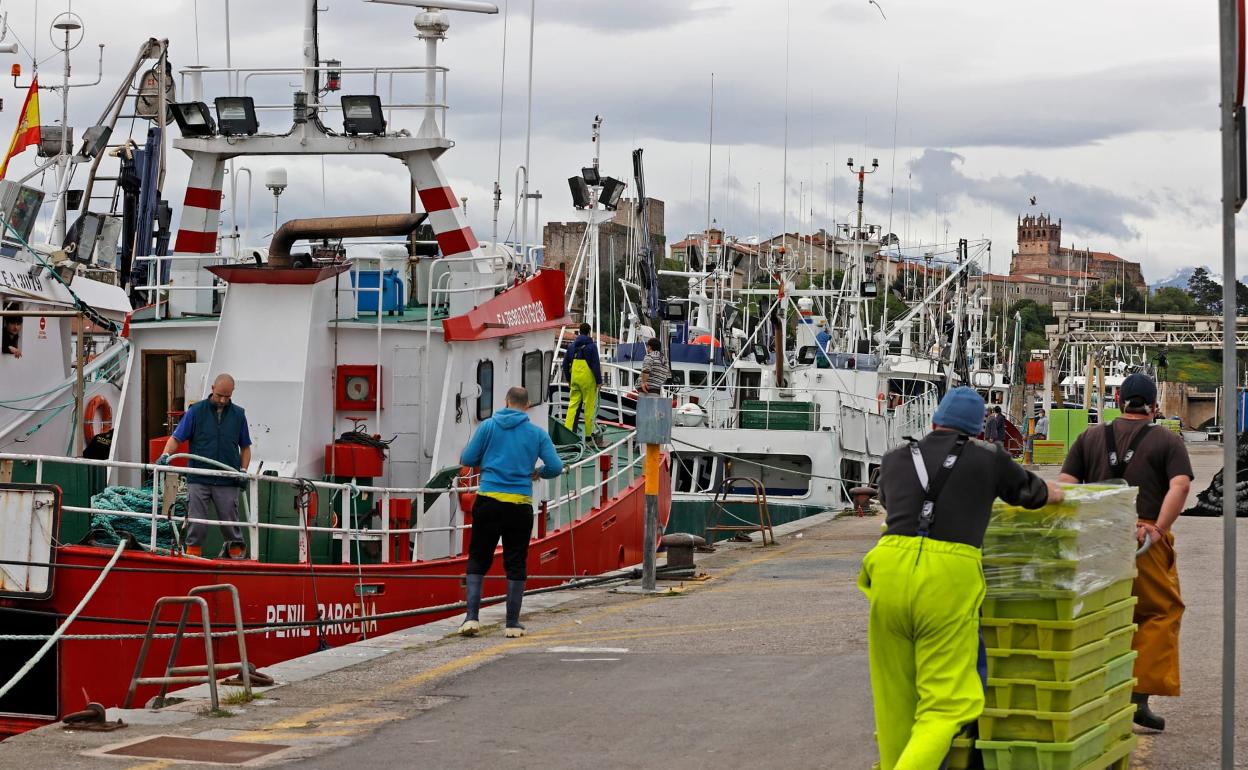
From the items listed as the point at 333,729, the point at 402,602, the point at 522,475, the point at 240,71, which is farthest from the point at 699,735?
the point at 240,71

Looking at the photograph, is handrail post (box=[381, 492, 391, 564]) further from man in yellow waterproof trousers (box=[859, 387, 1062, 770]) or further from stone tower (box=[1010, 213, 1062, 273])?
stone tower (box=[1010, 213, 1062, 273])

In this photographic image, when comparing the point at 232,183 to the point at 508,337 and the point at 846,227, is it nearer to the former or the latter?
the point at 508,337

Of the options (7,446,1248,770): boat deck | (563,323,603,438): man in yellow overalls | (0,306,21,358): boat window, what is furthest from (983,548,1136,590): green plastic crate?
(563,323,603,438): man in yellow overalls

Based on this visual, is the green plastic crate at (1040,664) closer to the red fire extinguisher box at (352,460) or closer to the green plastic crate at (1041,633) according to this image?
the green plastic crate at (1041,633)

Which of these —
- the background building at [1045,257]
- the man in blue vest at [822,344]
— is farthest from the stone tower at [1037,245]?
the man in blue vest at [822,344]

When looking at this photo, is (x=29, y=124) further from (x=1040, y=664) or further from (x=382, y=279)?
(x=1040, y=664)

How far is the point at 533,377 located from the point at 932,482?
11424 millimetres

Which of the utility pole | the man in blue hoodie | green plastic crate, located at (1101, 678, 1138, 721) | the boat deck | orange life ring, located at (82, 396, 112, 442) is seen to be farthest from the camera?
orange life ring, located at (82, 396, 112, 442)

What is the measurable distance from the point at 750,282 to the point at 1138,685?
115 feet

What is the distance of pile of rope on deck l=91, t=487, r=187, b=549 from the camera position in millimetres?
11164

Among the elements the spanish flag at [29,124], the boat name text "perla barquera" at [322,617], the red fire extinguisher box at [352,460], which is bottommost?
the boat name text "perla barquera" at [322,617]

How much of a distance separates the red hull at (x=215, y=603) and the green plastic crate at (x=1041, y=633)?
6.28 metres

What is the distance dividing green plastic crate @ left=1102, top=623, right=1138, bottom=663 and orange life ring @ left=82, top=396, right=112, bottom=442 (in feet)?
39.2

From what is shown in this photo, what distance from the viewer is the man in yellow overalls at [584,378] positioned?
19.1m
